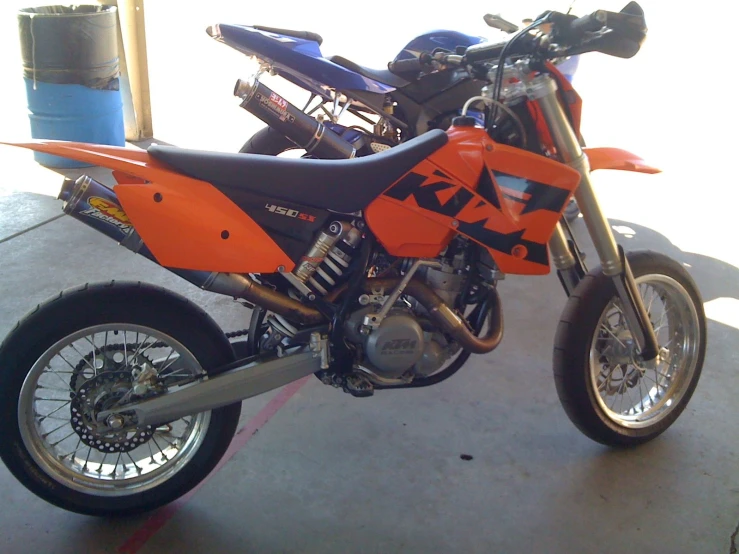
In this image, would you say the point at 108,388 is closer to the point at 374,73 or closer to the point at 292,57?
the point at 292,57

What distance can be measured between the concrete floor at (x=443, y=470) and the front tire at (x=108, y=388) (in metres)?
0.12

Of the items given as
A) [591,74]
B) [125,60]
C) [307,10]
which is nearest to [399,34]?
[307,10]

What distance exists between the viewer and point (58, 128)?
4961 millimetres

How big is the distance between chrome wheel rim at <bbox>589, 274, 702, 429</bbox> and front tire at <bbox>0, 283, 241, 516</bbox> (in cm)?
125

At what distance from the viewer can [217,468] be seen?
2348 millimetres

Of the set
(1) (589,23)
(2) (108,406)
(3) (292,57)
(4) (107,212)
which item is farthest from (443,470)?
(3) (292,57)

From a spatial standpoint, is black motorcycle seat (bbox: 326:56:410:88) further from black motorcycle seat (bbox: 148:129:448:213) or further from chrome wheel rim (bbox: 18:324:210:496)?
chrome wheel rim (bbox: 18:324:210:496)

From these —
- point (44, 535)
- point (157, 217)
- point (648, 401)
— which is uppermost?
point (157, 217)

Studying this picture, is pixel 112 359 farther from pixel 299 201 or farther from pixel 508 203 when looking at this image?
pixel 508 203

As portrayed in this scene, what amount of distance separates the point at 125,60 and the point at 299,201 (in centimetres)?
438

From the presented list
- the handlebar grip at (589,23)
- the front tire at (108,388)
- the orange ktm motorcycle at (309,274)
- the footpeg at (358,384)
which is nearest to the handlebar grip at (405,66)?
the orange ktm motorcycle at (309,274)

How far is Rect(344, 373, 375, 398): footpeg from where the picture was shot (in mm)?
2191

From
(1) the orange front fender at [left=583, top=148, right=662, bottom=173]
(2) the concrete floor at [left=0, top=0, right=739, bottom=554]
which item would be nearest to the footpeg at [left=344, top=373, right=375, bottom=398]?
(2) the concrete floor at [left=0, top=0, right=739, bottom=554]

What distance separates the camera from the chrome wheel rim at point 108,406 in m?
1.96
